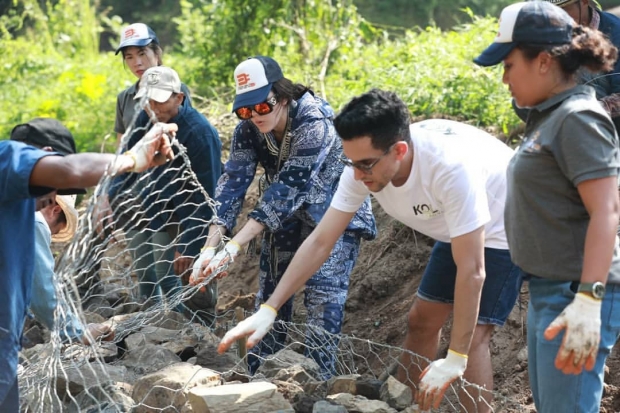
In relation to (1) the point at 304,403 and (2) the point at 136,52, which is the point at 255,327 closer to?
(1) the point at 304,403

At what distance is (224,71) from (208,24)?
2.35 feet

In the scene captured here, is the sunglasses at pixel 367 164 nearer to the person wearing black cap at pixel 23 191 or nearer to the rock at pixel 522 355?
the person wearing black cap at pixel 23 191

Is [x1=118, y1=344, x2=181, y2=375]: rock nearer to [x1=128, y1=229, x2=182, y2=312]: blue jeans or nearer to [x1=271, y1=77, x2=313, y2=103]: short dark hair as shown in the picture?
[x1=128, y1=229, x2=182, y2=312]: blue jeans

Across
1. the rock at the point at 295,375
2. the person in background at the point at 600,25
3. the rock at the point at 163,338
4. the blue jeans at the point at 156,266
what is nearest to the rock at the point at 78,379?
the rock at the point at 163,338

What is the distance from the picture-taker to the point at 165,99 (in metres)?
5.03

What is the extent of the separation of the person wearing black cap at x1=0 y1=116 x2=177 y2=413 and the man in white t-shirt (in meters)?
0.74

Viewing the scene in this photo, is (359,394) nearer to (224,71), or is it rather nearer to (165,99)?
(165,99)

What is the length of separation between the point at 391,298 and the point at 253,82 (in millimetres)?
1863

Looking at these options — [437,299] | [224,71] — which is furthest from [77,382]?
[224,71]

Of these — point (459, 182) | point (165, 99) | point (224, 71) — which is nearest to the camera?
point (459, 182)

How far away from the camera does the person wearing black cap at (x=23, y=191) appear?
2664 mm

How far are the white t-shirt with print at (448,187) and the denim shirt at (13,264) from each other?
120cm

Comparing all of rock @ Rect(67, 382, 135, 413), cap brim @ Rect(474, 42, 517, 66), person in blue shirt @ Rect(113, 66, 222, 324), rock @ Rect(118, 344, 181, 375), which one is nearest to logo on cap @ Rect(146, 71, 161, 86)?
person in blue shirt @ Rect(113, 66, 222, 324)

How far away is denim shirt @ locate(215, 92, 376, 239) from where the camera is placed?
14.4 feet
